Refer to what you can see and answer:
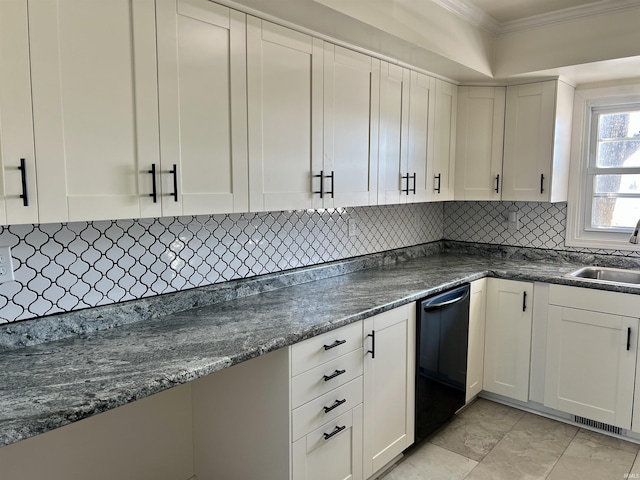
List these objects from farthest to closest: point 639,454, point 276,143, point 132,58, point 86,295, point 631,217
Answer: point 631,217, point 639,454, point 276,143, point 86,295, point 132,58

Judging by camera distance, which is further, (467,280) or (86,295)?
(467,280)

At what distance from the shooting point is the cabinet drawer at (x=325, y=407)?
182 cm

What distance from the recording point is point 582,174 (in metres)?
3.34

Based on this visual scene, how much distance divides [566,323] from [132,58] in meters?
2.68

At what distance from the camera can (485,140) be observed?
3.37 m

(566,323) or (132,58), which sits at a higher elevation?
(132,58)

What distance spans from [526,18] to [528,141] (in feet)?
2.55

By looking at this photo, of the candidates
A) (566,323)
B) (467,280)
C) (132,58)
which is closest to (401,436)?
(467,280)

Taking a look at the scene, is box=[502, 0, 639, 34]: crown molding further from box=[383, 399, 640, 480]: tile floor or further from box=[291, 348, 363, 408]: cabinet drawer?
box=[383, 399, 640, 480]: tile floor

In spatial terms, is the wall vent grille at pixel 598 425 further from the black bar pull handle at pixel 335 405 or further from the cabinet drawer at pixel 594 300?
the black bar pull handle at pixel 335 405

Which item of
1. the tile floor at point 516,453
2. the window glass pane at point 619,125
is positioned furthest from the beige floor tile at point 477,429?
the window glass pane at point 619,125

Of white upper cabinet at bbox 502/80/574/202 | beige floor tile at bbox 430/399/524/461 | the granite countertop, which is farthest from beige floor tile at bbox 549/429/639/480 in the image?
white upper cabinet at bbox 502/80/574/202

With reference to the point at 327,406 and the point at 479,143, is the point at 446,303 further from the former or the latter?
the point at 479,143

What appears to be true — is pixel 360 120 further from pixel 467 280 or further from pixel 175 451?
pixel 175 451
